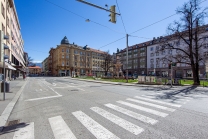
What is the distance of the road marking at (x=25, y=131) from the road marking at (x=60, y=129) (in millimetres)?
563

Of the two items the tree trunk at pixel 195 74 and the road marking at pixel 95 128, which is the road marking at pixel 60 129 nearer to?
the road marking at pixel 95 128

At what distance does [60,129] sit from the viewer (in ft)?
12.3

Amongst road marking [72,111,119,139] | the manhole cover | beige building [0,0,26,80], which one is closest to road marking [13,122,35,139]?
the manhole cover

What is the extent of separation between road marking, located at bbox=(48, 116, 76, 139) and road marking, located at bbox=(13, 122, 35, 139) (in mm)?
563

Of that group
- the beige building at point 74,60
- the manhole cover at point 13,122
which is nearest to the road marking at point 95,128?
the manhole cover at point 13,122

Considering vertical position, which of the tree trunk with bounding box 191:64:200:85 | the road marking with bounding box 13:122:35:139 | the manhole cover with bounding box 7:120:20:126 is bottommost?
the manhole cover with bounding box 7:120:20:126

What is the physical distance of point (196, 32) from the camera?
1906cm

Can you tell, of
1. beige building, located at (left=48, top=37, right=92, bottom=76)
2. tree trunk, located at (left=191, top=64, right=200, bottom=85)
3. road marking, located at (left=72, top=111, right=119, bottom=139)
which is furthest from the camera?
beige building, located at (left=48, top=37, right=92, bottom=76)

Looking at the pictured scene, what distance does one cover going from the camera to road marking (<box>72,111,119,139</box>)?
3328mm

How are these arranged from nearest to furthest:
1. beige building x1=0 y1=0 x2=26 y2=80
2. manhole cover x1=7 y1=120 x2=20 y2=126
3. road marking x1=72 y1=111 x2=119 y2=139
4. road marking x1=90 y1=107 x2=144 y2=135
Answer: road marking x1=72 y1=111 x2=119 y2=139
road marking x1=90 y1=107 x2=144 y2=135
manhole cover x1=7 y1=120 x2=20 y2=126
beige building x1=0 y1=0 x2=26 y2=80

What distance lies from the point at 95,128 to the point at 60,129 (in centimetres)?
104

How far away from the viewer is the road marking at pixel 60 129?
333 cm

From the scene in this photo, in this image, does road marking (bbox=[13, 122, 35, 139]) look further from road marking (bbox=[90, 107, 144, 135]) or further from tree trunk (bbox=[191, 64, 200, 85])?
tree trunk (bbox=[191, 64, 200, 85])

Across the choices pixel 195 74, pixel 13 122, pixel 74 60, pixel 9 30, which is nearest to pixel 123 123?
pixel 13 122
